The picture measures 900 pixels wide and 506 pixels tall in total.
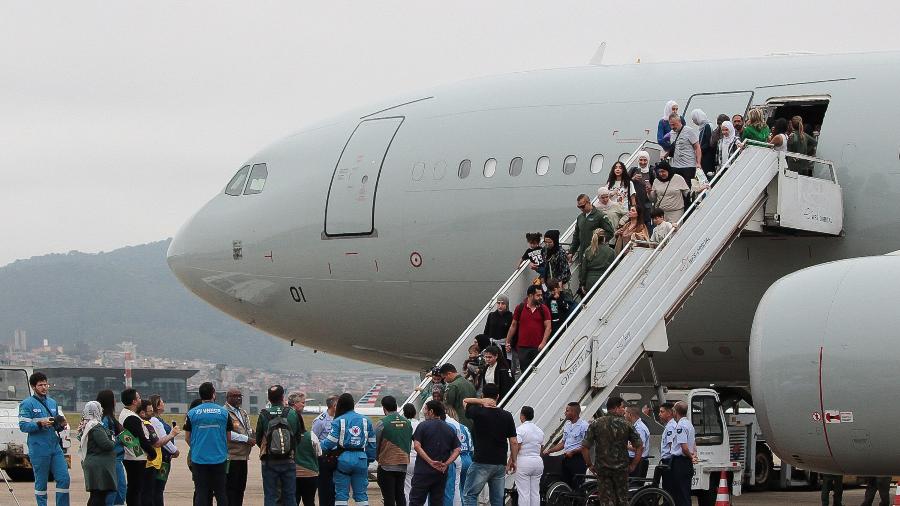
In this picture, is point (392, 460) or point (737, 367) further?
point (737, 367)

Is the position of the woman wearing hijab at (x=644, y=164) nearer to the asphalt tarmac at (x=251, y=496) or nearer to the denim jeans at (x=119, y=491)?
the asphalt tarmac at (x=251, y=496)

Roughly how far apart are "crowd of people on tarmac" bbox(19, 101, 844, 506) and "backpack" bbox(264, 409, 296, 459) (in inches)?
0.5

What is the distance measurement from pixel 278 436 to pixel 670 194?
16.4 ft

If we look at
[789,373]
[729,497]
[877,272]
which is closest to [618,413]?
[789,373]

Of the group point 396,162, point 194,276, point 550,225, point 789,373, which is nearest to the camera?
point 789,373

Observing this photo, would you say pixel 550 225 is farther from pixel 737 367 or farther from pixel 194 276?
pixel 194 276

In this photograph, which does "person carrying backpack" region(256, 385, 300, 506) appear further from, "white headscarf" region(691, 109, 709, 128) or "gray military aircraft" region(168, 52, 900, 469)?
"white headscarf" region(691, 109, 709, 128)

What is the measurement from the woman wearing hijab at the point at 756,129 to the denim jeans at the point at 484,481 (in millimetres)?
4939

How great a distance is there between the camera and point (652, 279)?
49.1ft

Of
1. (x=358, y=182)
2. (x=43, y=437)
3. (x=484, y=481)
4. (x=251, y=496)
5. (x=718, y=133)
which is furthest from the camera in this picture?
(x=251, y=496)

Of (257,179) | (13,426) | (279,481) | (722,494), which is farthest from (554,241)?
(13,426)

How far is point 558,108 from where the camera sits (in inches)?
722

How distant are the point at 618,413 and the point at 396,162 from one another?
245 inches

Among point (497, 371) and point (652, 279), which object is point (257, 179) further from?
point (652, 279)
